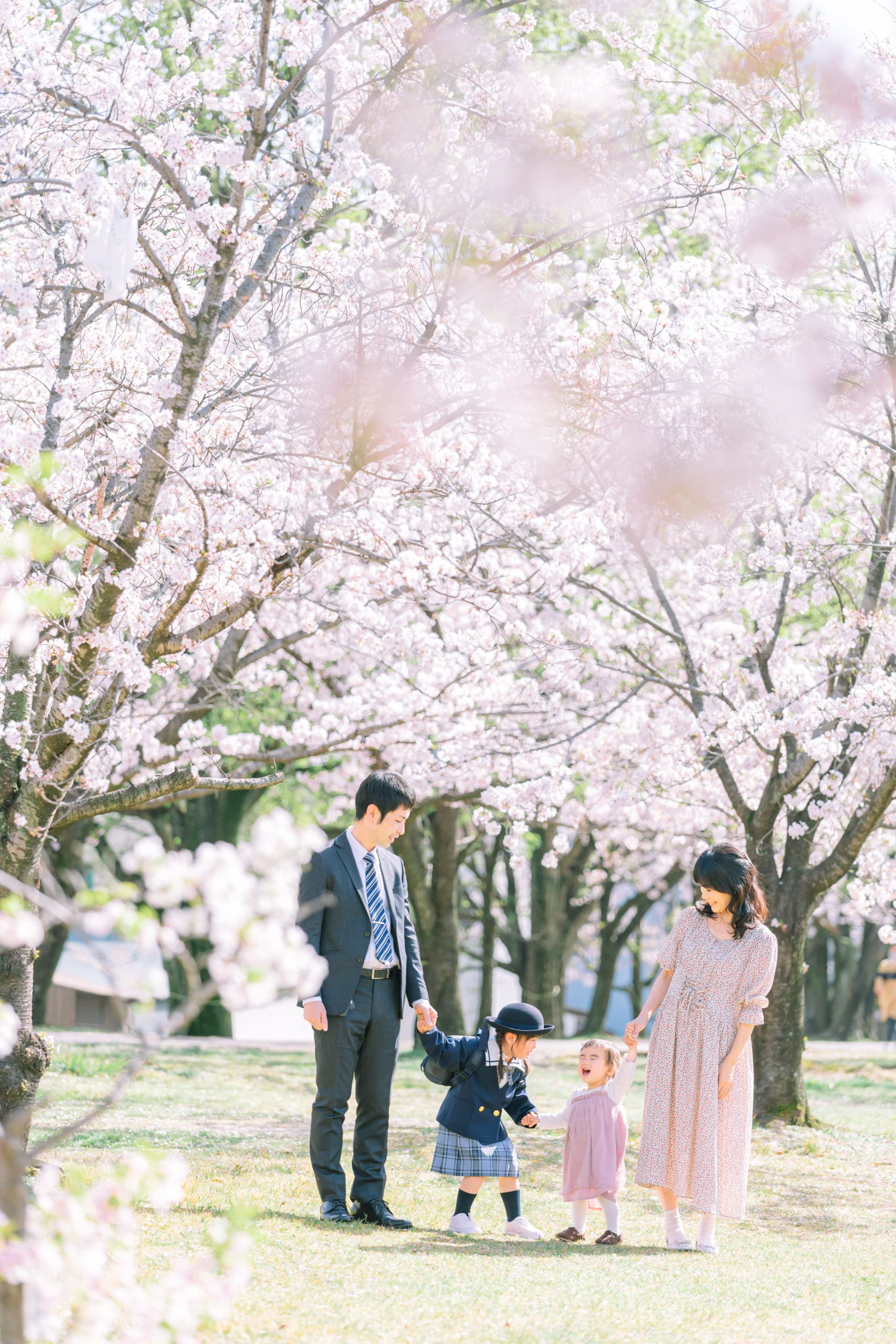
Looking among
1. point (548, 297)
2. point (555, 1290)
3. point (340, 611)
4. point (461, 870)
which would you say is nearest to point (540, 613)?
point (340, 611)

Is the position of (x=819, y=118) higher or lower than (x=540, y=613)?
higher

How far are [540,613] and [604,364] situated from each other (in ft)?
15.9

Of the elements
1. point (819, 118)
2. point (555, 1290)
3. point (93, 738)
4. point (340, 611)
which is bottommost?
point (555, 1290)

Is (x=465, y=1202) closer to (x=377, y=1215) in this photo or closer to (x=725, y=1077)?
(x=377, y=1215)

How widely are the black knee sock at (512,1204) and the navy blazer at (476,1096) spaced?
0.81ft

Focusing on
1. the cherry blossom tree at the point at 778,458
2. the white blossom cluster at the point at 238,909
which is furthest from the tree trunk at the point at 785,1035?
the white blossom cluster at the point at 238,909

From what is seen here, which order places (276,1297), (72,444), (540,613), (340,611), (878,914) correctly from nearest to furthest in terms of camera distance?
(276,1297) < (72,444) < (340,611) < (540,613) < (878,914)

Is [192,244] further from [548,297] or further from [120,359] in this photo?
[548,297]

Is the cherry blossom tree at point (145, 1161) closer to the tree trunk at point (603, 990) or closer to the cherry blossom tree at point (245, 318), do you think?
the cherry blossom tree at point (245, 318)

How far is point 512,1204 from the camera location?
5.25 m

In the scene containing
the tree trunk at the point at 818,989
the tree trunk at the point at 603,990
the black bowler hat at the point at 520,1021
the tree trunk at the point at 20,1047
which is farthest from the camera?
the tree trunk at the point at 818,989

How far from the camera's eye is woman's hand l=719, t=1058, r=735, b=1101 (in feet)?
17.0

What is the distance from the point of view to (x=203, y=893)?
2.38 meters

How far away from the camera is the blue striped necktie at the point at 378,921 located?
5227mm
